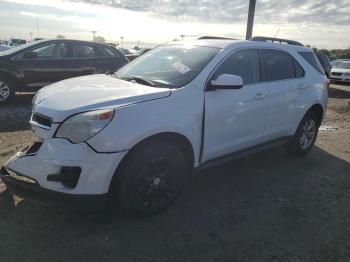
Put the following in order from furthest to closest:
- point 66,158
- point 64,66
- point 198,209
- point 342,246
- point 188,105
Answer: point 64,66, point 198,209, point 188,105, point 342,246, point 66,158

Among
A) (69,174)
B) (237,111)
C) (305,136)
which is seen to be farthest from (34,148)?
(305,136)

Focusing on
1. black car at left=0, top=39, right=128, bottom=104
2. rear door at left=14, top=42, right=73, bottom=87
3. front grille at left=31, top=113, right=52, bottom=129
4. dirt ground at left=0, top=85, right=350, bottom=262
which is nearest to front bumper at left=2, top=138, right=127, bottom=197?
front grille at left=31, top=113, right=52, bottom=129

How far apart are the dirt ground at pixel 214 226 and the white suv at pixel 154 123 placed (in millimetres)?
318

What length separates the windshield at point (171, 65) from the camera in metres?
4.20

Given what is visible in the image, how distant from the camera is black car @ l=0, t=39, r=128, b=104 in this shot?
9.33 metres

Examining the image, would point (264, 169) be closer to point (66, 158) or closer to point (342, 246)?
point (342, 246)

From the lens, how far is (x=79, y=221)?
3.77m

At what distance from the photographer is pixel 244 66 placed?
4.81 metres

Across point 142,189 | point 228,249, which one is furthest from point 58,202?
point 228,249

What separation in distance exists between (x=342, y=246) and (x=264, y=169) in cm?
207

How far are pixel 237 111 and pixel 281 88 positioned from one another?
3.68 feet

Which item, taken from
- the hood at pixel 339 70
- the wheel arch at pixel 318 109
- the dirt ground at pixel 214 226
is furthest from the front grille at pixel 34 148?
the hood at pixel 339 70

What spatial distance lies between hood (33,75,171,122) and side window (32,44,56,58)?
600 cm

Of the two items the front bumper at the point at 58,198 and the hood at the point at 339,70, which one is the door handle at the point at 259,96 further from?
the hood at the point at 339,70
